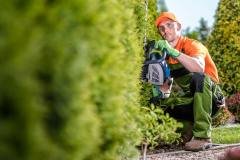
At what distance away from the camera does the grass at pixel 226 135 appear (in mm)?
7977

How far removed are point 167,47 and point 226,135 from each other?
9.81 ft

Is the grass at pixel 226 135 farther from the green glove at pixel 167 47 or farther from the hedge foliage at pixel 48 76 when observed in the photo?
the hedge foliage at pixel 48 76

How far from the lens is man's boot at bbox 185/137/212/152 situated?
21.5 feet

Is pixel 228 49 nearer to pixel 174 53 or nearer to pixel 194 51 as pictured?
pixel 194 51

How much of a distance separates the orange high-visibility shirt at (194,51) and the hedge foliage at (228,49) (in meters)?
6.02

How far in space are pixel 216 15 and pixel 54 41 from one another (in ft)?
39.8

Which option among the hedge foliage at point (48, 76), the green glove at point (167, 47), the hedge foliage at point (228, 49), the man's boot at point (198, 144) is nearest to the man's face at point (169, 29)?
the green glove at point (167, 47)

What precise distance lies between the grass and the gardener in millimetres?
1215

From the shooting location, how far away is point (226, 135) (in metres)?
8.64

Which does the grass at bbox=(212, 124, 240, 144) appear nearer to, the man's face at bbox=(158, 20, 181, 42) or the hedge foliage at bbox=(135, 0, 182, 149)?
the hedge foliage at bbox=(135, 0, 182, 149)

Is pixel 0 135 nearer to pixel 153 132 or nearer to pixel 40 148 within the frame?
pixel 40 148

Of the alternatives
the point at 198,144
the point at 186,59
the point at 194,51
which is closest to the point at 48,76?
the point at 186,59

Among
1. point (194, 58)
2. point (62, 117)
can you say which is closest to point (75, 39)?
point (62, 117)

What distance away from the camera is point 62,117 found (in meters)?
1.60
